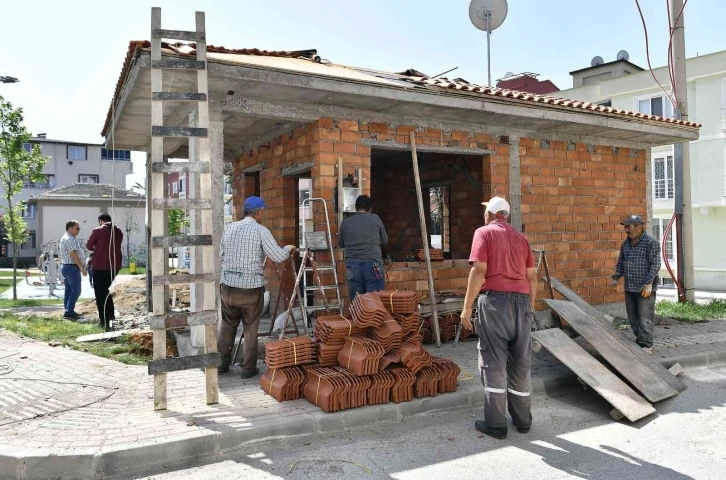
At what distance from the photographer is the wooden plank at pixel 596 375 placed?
5223 millimetres

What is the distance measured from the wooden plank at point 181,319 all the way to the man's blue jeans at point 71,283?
246 inches

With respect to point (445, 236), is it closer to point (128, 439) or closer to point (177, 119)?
point (177, 119)

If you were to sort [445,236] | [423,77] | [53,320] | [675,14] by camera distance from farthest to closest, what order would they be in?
[445,236] < [675,14] < [53,320] < [423,77]

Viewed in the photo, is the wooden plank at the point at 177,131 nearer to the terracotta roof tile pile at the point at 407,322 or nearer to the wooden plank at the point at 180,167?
the wooden plank at the point at 180,167

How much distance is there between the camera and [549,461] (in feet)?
13.8

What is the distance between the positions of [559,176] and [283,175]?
4622mm

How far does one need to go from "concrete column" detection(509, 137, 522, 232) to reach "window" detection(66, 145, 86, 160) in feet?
149

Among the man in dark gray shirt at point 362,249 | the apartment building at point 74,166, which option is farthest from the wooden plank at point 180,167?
the apartment building at point 74,166

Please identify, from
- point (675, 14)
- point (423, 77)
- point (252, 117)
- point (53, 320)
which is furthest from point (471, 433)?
point (675, 14)

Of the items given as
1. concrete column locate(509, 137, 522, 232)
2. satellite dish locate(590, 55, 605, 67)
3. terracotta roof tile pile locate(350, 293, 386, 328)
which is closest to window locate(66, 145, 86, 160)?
satellite dish locate(590, 55, 605, 67)

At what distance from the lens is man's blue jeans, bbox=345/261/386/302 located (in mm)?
6785

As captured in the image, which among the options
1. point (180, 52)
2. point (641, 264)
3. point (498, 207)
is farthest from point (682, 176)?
point (180, 52)

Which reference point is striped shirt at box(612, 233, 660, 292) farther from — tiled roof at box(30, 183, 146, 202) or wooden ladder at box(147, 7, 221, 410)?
tiled roof at box(30, 183, 146, 202)

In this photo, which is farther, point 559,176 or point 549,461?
point 559,176
